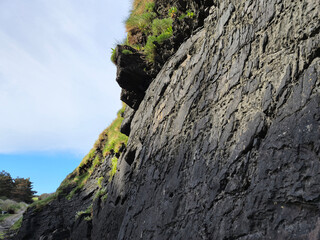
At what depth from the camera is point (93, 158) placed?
56.1 feet

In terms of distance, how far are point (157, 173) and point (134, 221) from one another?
133 cm

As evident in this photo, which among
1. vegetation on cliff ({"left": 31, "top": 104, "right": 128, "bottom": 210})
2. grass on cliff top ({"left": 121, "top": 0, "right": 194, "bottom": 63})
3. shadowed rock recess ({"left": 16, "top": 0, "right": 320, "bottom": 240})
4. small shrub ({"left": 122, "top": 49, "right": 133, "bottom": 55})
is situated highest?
grass on cliff top ({"left": 121, "top": 0, "right": 194, "bottom": 63})

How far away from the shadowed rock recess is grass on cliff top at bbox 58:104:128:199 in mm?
6358

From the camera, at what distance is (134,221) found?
740 cm

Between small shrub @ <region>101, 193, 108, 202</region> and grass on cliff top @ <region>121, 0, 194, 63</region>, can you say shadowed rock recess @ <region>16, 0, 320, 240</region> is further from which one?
small shrub @ <region>101, 193, 108, 202</region>

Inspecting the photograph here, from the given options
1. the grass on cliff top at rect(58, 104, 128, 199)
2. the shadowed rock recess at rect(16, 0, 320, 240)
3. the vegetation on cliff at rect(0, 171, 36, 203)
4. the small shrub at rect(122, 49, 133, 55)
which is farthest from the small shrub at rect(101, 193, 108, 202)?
the vegetation on cliff at rect(0, 171, 36, 203)

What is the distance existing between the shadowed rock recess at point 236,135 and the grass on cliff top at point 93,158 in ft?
20.9

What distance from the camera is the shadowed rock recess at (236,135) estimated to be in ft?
11.9

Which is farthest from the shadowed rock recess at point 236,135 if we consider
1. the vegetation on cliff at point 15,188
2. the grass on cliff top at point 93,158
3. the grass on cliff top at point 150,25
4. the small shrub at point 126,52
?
the vegetation on cliff at point 15,188

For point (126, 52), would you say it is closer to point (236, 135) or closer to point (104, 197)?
point (104, 197)

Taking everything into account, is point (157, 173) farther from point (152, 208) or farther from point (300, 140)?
point (300, 140)

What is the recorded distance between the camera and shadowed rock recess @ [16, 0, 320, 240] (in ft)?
11.9

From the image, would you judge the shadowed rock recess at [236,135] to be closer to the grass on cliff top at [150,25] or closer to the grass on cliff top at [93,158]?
the grass on cliff top at [150,25]

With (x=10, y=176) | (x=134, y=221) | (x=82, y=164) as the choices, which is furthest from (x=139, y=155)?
(x=10, y=176)
